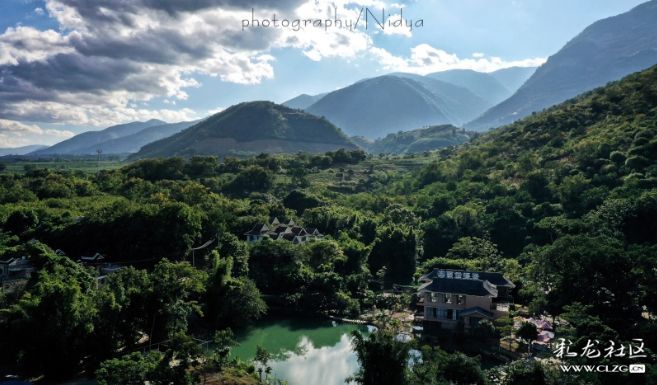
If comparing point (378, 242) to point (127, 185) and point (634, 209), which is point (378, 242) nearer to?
point (634, 209)

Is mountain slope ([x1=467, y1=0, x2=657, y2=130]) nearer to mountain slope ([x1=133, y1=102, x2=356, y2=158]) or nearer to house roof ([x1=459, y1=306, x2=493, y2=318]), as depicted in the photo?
mountain slope ([x1=133, y1=102, x2=356, y2=158])

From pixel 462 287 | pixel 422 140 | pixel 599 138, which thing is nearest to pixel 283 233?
pixel 462 287

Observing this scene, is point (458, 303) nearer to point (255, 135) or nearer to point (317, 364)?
point (317, 364)

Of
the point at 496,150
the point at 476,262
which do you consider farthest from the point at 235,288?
the point at 496,150

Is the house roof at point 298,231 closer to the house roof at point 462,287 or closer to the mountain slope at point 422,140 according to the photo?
the house roof at point 462,287

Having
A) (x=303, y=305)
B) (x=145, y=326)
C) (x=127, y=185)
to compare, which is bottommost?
(x=303, y=305)

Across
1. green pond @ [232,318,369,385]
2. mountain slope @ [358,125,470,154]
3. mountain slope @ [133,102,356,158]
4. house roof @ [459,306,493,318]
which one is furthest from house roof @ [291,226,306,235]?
mountain slope @ [358,125,470,154]
